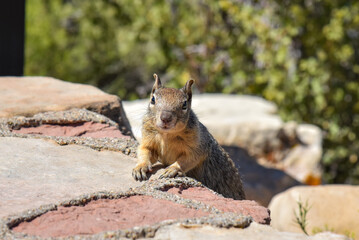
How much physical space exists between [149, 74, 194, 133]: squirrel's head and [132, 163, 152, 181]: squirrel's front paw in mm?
302

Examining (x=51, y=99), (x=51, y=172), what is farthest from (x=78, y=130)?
(x=51, y=172)

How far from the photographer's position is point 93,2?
12586mm

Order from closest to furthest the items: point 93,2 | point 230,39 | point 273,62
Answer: point 273,62, point 230,39, point 93,2

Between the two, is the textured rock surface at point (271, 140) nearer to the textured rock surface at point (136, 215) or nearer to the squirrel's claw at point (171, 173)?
the squirrel's claw at point (171, 173)

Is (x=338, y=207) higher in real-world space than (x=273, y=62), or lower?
lower

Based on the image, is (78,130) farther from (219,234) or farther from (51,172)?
(219,234)

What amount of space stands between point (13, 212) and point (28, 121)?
1.47 metres

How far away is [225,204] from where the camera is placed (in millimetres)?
2820

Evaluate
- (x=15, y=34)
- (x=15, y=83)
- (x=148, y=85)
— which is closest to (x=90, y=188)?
(x=15, y=83)

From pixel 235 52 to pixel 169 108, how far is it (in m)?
7.13

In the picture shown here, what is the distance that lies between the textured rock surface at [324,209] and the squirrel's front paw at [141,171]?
2109 mm

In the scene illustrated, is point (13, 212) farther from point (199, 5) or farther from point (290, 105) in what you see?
point (199, 5)

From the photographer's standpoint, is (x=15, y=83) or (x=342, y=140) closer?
(x=15, y=83)

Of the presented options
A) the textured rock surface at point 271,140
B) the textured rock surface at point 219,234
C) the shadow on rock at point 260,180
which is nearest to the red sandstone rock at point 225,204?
the textured rock surface at point 219,234
